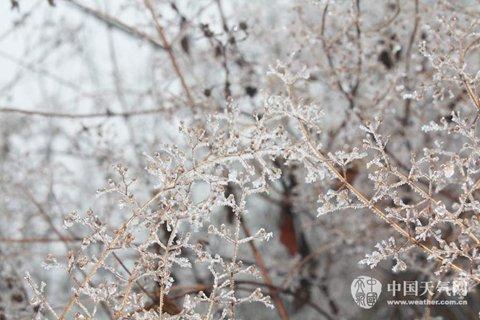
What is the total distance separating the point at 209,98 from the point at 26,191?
636 millimetres

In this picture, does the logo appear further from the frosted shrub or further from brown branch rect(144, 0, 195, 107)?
brown branch rect(144, 0, 195, 107)

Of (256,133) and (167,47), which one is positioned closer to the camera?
(256,133)

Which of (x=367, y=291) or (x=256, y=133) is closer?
(x=256, y=133)

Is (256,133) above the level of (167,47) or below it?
below

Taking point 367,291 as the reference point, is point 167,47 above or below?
above

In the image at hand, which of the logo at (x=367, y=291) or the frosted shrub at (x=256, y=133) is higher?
the frosted shrub at (x=256, y=133)

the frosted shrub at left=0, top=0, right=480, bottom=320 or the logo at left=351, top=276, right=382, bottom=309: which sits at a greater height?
the frosted shrub at left=0, top=0, right=480, bottom=320

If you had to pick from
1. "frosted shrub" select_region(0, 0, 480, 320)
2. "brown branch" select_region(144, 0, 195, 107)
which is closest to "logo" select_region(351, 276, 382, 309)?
"frosted shrub" select_region(0, 0, 480, 320)

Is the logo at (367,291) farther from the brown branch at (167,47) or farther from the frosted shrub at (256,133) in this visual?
the brown branch at (167,47)

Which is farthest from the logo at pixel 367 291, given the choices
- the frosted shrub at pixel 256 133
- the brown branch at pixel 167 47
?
the brown branch at pixel 167 47

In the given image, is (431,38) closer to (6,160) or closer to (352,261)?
(352,261)

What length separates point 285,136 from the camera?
1157 millimetres

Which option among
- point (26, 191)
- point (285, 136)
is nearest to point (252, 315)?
point (26, 191)

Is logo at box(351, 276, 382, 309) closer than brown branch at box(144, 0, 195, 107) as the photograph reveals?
No
